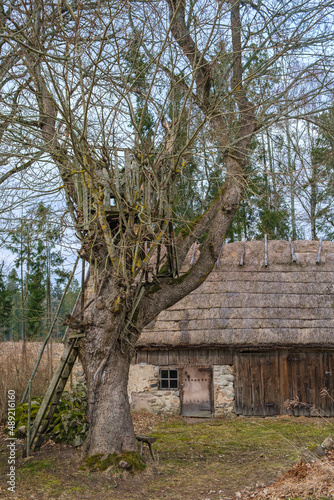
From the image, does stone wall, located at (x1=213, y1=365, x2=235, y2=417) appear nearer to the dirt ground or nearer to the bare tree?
the dirt ground

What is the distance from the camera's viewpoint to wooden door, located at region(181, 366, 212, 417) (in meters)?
12.4

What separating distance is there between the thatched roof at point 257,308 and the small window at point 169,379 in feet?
3.06

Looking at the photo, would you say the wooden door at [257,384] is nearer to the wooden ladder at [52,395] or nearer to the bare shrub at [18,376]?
the bare shrub at [18,376]

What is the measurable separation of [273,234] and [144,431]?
13864 mm

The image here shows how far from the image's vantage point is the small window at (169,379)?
12797mm

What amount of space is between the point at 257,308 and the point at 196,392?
2859 millimetres

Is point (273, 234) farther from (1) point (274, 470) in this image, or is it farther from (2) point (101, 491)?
(2) point (101, 491)

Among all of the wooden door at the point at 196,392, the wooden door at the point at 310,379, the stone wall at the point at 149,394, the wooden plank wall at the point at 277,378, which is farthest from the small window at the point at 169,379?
the wooden door at the point at 310,379

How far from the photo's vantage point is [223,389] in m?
12.4

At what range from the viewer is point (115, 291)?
22.6 feet

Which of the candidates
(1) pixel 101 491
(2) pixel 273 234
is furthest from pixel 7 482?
(2) pixel 273 234

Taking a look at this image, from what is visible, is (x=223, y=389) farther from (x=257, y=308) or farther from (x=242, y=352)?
(x=257, y=308)

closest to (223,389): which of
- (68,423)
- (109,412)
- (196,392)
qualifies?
(196,392)

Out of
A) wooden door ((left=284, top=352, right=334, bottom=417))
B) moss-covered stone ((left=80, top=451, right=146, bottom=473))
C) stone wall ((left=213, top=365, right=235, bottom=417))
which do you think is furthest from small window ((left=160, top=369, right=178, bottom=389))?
moss-covered stone ((left=80, top=451, right=146, bottom=473))
